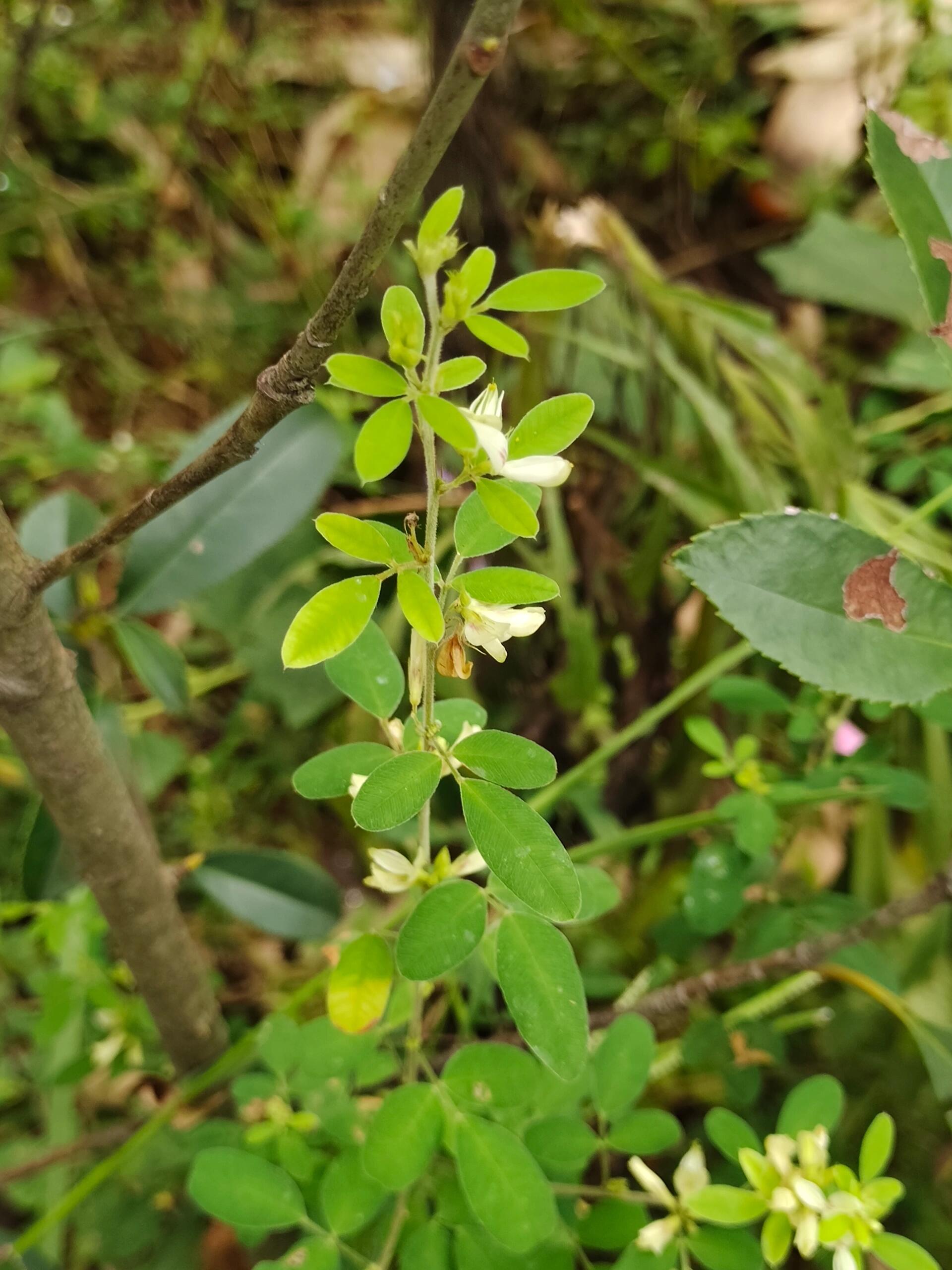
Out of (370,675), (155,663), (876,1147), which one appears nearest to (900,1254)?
(876,1147)

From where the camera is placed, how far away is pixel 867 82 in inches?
47.1

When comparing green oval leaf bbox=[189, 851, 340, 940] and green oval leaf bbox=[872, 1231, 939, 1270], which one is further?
green oval leaf bbox=[189, 851, 340, 940]

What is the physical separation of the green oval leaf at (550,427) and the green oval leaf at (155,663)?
17.7 inches

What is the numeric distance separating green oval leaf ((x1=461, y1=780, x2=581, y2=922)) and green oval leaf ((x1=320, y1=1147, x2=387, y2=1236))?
0.75 ft

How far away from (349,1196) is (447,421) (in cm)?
42

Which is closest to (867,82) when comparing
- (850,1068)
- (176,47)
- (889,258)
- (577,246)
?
(889,258)

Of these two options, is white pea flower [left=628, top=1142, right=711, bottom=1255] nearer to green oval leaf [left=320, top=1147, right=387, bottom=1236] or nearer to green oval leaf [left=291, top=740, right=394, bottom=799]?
green oval leaf [left=320, top=1147, right=387, bottom=1236]

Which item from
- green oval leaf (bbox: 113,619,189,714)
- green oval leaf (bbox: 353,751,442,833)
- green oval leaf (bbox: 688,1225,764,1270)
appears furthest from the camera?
green oval leaf (bbox: 113,619,189,714)

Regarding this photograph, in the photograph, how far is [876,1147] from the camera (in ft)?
1.32

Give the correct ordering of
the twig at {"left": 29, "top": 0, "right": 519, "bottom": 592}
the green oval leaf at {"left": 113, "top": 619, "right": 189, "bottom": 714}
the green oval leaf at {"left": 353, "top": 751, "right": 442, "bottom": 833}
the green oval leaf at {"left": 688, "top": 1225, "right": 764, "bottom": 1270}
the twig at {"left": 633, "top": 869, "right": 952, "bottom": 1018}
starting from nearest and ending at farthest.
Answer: the twig at {"left": 29, "top": 0, "right": 519, "bottom": 592} < the green oval leaf at {"left": 353, "top": 751, "right": 442, "bottom": 833} < the green oval leaf at {"left": 688, "top": 1225, "right": 764, "bottom": 1270} < the twig at {"left": 633, "top": 869, "right": 952, "bottom": 1018} < the green oval leaf at {"left": 113, "top": 619, "right": 189, "bottom": 714}

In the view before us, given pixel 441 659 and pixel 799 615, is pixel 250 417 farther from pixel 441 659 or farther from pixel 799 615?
pixel 799 615

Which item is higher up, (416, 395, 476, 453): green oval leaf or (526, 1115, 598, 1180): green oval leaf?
(416, 395, 476, 453): green oval leaf

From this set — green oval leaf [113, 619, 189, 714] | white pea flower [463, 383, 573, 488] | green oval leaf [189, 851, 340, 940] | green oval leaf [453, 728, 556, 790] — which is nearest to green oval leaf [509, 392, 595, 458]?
white pea flower [463, 383, 573, 488]

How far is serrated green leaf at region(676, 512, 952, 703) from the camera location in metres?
0.43
